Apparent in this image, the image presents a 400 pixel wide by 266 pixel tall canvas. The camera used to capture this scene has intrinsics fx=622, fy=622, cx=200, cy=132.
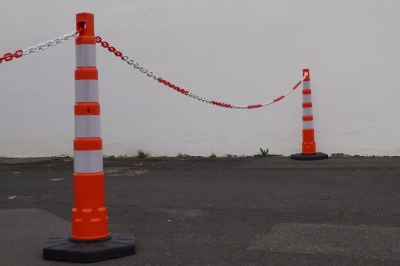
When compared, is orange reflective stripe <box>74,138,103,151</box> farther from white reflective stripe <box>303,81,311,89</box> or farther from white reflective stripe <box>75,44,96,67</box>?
white reflective stripe <box>303,81,311,89</box>

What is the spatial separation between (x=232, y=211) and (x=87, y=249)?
71.6 inches

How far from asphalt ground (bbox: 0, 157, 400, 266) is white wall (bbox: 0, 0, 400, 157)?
0.88 m

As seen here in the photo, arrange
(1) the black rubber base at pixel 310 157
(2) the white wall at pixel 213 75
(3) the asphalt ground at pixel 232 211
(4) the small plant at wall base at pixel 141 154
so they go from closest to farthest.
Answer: (3) the asphalt ground at pixel 232 211 < (1) the black rubber base at pixel 310 157 < (2) the white wall at pixel 213 75 < (4) the small plant at wall base at pixel 141 154

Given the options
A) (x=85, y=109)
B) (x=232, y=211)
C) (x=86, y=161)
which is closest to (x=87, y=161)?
(x=86, y=161)

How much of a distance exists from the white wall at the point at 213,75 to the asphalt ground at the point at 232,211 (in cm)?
88

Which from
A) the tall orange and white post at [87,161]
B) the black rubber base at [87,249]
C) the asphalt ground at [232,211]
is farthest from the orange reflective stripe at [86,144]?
the asphalt ground at [232,211]

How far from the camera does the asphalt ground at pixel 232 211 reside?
4012 mm

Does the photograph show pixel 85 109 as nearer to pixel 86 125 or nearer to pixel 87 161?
pixel 86 125

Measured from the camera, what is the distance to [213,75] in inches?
396

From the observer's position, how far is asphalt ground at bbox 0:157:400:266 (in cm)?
401

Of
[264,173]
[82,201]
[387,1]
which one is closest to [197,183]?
[264,173]

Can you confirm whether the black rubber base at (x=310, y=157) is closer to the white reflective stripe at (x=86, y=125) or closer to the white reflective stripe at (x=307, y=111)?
the white reflective stripe at (x=307, y=111)

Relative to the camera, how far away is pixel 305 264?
146 inches

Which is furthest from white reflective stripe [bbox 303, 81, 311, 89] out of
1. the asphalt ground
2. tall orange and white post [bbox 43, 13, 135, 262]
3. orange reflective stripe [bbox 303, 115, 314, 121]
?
tall orange and white post [bbox 43, 13, 135, 262]
